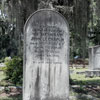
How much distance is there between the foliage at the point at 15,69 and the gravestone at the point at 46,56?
4117 millimetres

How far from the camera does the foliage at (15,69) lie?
8.30 metres

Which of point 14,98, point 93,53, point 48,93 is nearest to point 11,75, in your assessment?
point 14,98

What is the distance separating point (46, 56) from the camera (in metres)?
4.25

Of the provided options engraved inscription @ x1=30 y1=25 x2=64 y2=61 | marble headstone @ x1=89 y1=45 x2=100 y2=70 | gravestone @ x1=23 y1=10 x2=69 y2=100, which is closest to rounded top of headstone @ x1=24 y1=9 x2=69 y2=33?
gravestone @ x1=23 y1=10 x2=69 y2=100

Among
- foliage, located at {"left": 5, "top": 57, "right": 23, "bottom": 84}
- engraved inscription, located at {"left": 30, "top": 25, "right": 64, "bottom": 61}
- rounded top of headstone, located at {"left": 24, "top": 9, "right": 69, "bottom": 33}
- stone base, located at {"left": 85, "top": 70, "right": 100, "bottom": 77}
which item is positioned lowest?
stone base, located at {"left": 85, "top": 70, "right": 100, "bottom": 77}

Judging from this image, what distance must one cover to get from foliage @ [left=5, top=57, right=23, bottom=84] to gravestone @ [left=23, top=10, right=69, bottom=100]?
13.5ft

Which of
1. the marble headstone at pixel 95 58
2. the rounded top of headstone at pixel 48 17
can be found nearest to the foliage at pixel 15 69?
the rounded top of headstone at pixel 48 17

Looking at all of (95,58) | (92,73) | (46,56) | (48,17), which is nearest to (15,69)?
(46,56)

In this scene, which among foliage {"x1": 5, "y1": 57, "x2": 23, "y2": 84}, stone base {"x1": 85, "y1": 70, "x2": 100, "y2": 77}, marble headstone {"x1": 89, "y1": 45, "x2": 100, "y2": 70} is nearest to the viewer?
foliage {"x1": 5, "y1": 57, "x2": 23, "y2": 84}

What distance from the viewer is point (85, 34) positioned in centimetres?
762

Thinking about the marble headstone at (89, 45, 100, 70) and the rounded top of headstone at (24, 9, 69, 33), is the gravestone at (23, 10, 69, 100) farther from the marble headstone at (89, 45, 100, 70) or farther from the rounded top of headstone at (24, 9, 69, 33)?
the marble headstone at (89, 45, 100, 70)

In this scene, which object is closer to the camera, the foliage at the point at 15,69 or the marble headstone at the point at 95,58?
the foliage at the point at 15,69

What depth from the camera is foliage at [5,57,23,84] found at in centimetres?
830

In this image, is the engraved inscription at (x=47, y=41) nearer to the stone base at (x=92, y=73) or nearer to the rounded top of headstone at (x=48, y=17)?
the rounded top of headstone at (x=48, y=17)
